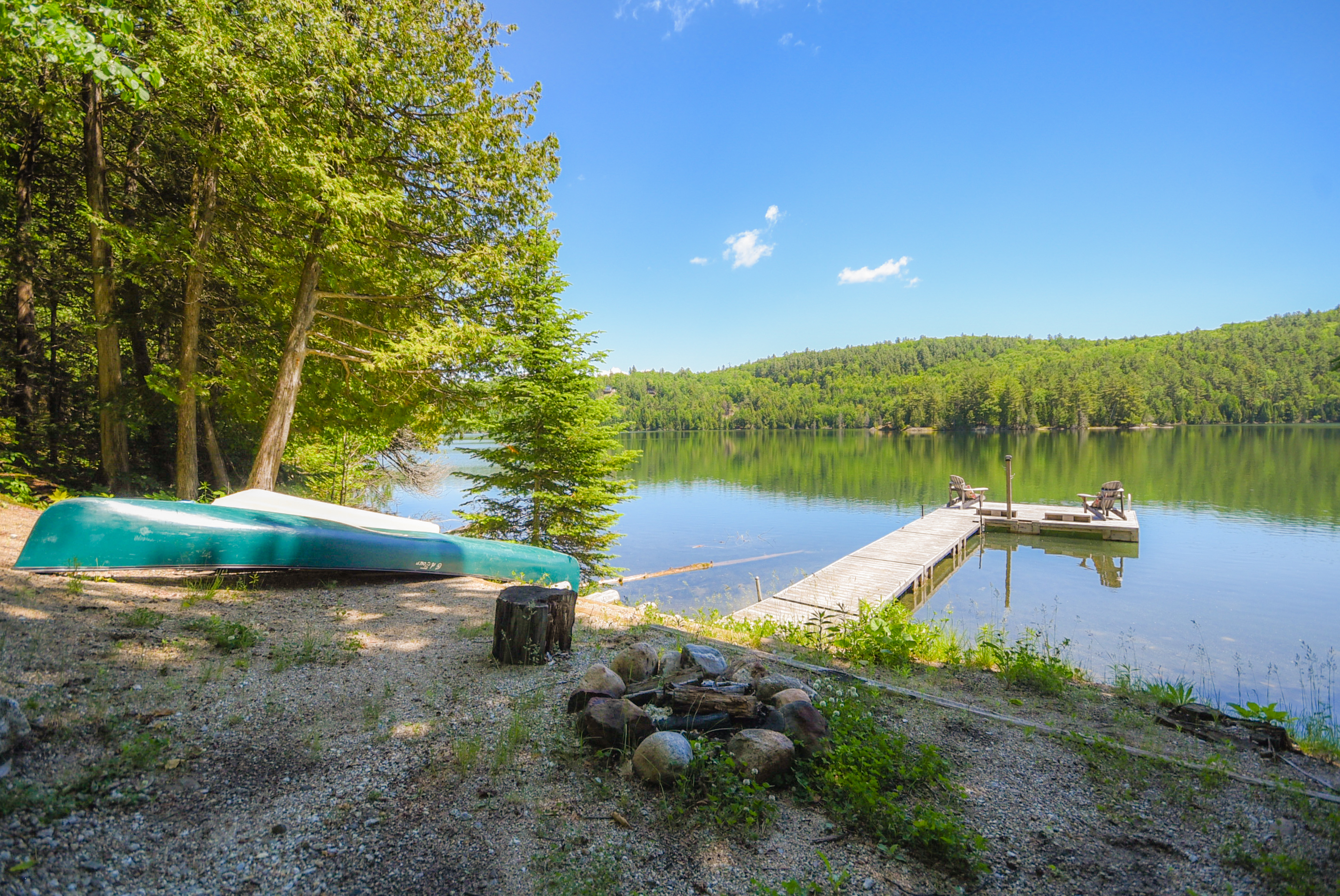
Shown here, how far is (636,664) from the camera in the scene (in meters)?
4.61

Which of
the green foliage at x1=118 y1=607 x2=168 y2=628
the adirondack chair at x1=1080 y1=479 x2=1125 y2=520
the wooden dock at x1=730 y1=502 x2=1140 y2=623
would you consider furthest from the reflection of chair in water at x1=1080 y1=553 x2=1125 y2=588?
the green foliage at x1=118 y1=607 x2=168 y2=628

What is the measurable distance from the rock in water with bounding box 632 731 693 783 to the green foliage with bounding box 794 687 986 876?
0.68m

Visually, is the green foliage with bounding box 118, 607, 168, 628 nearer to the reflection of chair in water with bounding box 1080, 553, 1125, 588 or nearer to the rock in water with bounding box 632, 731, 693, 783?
the rock in water with bounding box 632, 731, 693, 783

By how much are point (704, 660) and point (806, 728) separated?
1.22 meters

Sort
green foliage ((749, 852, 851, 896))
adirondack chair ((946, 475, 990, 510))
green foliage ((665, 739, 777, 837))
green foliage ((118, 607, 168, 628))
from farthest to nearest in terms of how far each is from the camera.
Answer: adirondack chair ((946, 475, 990, 510)), green foliage ((118, 607, 168, 628)), green foliage ((665, 739, 777, 837)), green foliage ((749, 852, 851, 896))

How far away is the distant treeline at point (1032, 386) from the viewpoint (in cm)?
8888

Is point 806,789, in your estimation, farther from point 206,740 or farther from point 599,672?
point 206,740

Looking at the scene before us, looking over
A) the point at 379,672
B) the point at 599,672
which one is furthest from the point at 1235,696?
the point at 379,672

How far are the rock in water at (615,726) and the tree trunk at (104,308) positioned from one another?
11321mm

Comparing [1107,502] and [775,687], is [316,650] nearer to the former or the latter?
[775,687]

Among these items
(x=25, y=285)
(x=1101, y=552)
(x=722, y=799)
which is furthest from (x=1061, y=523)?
(x=25, y=285)

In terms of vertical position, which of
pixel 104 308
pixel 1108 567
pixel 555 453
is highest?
pixel 104 308

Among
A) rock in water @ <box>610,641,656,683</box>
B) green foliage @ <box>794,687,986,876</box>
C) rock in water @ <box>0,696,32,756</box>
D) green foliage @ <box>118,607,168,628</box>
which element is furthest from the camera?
green foliage @ <box>118,607,168,628</box>

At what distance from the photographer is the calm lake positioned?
10.7 metres
